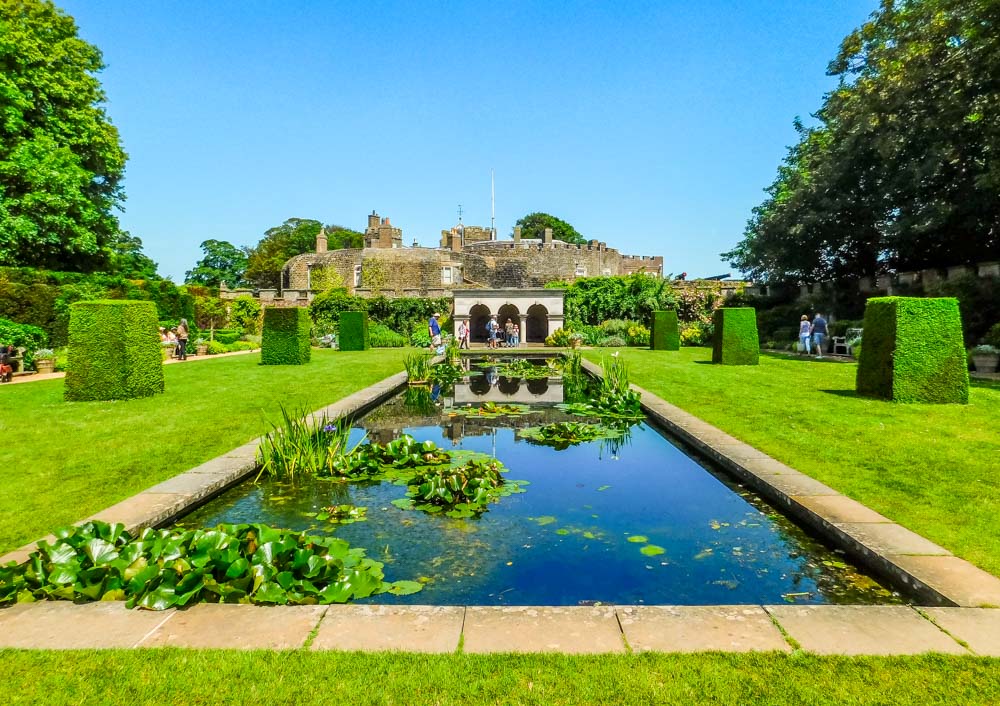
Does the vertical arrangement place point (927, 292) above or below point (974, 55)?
below

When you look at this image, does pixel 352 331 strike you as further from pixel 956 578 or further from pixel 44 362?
pixel 956 578

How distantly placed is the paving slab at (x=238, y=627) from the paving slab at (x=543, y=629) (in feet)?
2.34

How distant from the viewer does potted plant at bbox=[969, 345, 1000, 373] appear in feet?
46.3

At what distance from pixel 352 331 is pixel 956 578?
21.8 metres

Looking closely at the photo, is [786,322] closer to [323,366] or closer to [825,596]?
[323,366]

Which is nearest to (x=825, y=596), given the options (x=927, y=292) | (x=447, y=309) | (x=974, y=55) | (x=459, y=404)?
(x=459, y=404)

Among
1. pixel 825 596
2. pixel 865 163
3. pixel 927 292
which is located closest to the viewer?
pixel 825 596

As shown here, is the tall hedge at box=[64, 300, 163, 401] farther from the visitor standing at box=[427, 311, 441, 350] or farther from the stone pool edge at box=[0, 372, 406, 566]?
the visitor standing at box=[427, 311, 441, 350]

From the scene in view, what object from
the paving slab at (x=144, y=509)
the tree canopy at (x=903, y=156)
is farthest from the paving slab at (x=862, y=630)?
the tree canopy at (x=903, y=156)

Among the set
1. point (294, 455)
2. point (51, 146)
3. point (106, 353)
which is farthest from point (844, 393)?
point (51, 146)

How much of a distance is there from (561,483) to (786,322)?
25113mm

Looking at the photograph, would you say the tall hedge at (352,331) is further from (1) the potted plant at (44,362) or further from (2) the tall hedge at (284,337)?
(1) the potted plant at (44,362)

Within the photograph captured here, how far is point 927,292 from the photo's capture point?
2005 centimetres

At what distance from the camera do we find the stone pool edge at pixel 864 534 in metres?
2.90
